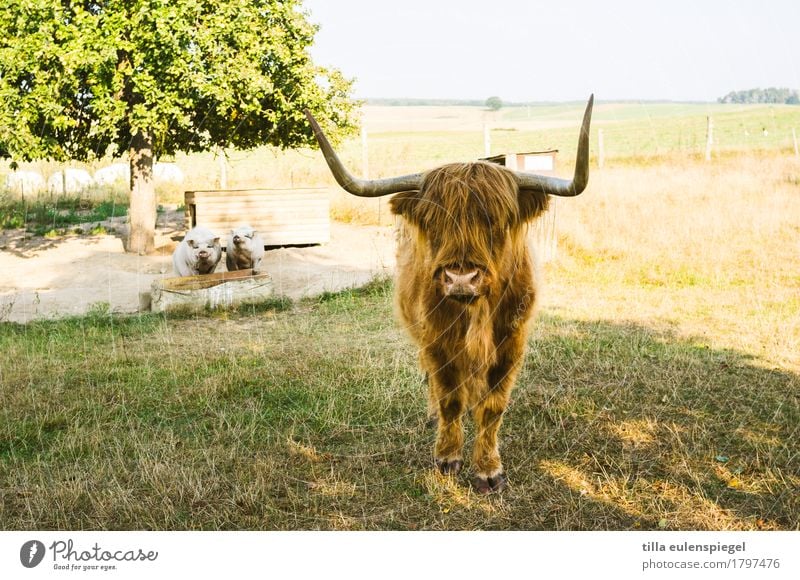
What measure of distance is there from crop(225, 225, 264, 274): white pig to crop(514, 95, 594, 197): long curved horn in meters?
5.65

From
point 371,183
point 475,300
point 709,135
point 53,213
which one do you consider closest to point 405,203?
point 371,183

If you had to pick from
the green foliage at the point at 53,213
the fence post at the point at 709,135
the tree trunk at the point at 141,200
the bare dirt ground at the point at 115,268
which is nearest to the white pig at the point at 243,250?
the bare dirt ground at the point at 115,268

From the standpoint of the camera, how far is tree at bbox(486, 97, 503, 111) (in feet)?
10.4

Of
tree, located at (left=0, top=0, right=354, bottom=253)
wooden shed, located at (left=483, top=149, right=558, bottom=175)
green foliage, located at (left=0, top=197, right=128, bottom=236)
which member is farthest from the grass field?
green foliage, located at (left=0, top=197, right=128, bottom=236)

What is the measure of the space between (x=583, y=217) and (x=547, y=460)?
347 centimetres

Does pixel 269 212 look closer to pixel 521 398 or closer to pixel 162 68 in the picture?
pixel 162 68

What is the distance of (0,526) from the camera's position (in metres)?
2.66

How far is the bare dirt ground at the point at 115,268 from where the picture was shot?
6891 millimetres

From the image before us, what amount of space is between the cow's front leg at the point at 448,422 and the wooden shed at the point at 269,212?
640cm

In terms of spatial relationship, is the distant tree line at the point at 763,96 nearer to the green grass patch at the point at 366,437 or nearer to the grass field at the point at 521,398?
the grass field at the point at 521,398

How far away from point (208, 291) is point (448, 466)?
13.4 feet

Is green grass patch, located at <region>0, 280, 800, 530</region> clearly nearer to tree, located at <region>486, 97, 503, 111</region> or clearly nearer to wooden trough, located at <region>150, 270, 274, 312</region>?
wooden trough, located at <region>150, 270, 274, 312</region>
